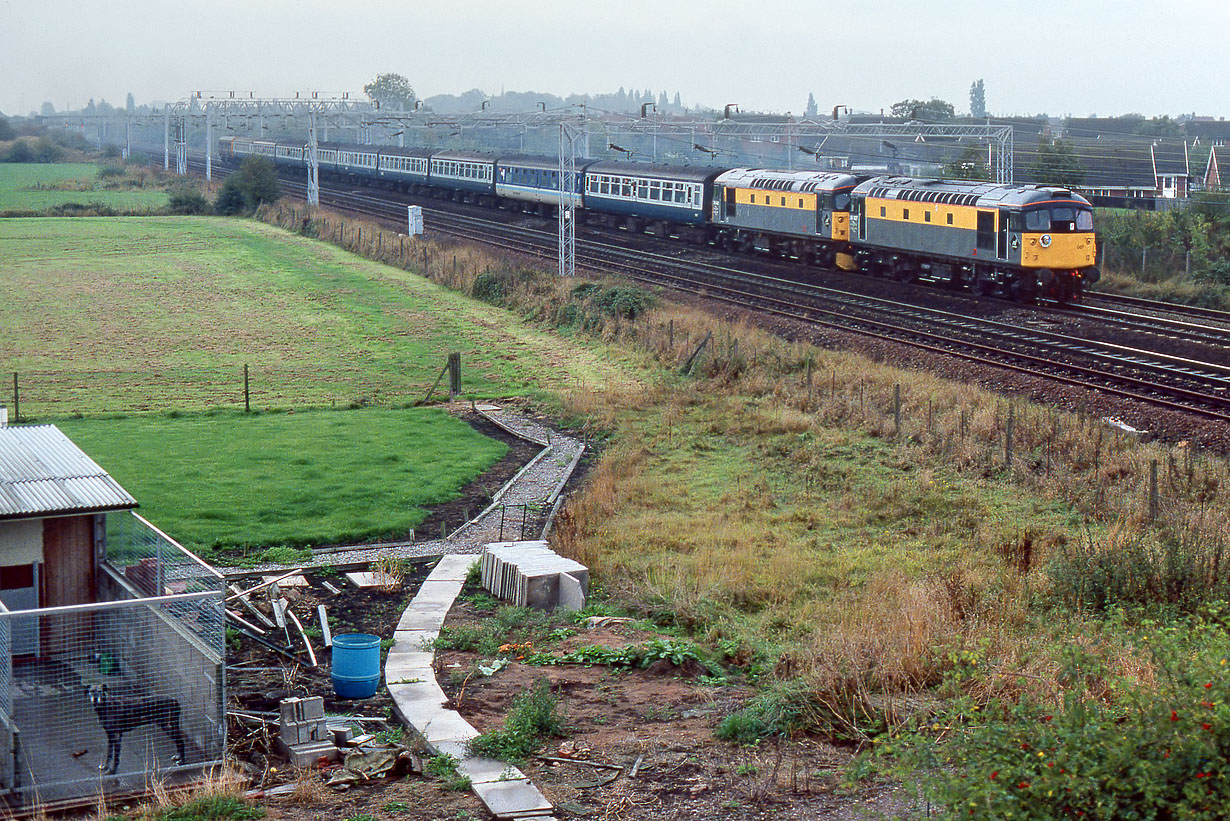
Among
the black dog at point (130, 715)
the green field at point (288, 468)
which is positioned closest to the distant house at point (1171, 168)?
the green field at point (288, 468)

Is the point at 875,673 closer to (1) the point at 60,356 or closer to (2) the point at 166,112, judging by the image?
(1) the point at 60,356

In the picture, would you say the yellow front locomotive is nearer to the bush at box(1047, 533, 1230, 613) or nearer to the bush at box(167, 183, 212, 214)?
the bush at box(1047, 533, 1230, 613)

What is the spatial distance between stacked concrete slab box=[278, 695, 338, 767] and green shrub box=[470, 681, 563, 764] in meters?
1.32

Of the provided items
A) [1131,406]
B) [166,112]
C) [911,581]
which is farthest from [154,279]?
[166,112]

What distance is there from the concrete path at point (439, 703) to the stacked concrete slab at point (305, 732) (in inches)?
34.1

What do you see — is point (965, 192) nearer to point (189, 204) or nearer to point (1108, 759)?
point (1108, 759)

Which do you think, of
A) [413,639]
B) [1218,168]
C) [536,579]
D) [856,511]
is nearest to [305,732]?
[413,639]

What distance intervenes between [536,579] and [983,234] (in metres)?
26.1

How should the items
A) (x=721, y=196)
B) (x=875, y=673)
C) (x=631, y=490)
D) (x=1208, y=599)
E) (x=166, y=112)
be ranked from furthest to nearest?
1. (x=166, y=112)
2. (x=721, y=196)
3. (x=631, y=490)
4. (x=1208, y=599)
5. (x=875, y=673)

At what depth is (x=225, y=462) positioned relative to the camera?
2320cm

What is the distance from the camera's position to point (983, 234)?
3762 cm

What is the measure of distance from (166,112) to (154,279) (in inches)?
2962

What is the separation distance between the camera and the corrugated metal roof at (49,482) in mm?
12633

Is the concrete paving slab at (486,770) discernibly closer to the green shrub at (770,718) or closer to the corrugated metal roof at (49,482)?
the green shrub at (770,718)
